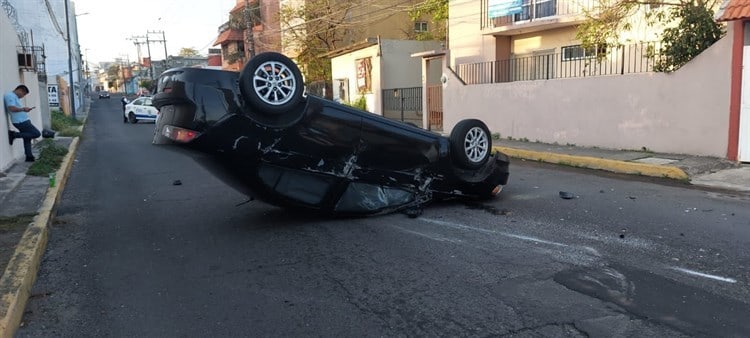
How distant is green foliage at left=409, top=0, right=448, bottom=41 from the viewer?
2700cm

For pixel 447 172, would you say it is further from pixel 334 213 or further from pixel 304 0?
pixel 304 0

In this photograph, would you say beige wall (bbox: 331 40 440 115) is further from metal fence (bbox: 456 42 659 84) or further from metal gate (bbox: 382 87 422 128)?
metal fence (bbox: 456 42 659 84)

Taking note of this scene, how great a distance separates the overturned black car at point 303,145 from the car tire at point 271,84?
1 centimetres

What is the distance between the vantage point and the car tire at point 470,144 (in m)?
7.35

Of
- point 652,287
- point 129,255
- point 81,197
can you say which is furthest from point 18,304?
point 81,197

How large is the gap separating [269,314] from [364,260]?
1.42m

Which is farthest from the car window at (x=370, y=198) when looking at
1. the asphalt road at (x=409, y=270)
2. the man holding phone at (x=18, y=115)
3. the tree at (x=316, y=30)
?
the tree at (x=316, y=30)

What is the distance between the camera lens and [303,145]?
20.4 feet

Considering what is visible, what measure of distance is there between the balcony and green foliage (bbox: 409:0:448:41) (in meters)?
6.13

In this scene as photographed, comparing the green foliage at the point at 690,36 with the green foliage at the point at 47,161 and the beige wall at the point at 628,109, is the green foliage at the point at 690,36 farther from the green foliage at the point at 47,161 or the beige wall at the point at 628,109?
the green foliage at the point at 47,161

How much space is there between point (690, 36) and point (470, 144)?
7.24 metres

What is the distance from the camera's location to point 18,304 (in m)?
4.18

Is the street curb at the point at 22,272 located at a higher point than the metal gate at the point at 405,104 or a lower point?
lower

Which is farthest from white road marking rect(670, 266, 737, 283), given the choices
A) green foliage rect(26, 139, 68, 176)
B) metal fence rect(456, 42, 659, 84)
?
green foliage rect(26, 139, 68, 176)
